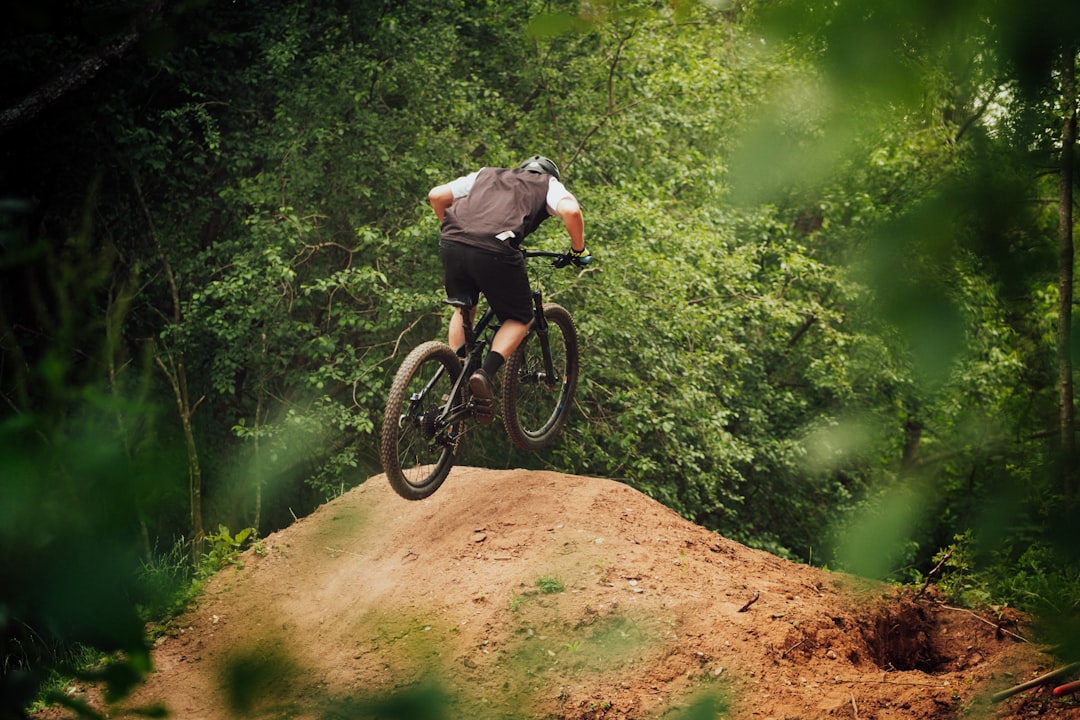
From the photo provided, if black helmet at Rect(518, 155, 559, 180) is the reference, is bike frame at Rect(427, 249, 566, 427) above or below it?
below

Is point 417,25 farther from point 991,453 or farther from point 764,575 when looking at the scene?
point 991,453

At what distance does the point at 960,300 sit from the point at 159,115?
10066 millimetres

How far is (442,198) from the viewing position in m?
5.01

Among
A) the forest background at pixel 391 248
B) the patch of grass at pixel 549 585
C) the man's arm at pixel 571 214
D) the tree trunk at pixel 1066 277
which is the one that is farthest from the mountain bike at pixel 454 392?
the tree trunk at pixel 1066 277

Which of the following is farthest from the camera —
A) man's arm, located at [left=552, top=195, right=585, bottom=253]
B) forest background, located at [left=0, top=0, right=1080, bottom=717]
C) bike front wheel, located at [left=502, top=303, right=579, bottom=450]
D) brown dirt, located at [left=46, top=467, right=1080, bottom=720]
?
forest background, located at [left=0, top=0, right=1080, bottom=717]

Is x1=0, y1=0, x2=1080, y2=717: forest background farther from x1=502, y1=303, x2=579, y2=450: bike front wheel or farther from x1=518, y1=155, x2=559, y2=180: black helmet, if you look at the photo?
x1=502, y1=303, x2=579, y2=450: bike front wheel

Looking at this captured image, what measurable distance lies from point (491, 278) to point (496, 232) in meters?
0.27

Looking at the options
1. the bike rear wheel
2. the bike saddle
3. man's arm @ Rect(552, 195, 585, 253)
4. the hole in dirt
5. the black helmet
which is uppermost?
the black helmet

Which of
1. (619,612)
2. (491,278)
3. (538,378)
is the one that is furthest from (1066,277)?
(538,378)

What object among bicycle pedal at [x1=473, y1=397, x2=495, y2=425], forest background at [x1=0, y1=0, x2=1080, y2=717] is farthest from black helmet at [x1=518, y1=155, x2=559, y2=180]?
bicycle pedal at [x1=473, y1=397, x2=495, y2=425]

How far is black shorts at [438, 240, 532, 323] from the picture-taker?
4883 millimetres

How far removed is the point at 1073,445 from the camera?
1.19 m

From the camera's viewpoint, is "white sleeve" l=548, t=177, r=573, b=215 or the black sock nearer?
"white sleeve" l=548, t=177, r=573, b=215

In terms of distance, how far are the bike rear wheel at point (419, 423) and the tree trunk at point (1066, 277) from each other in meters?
3.80
